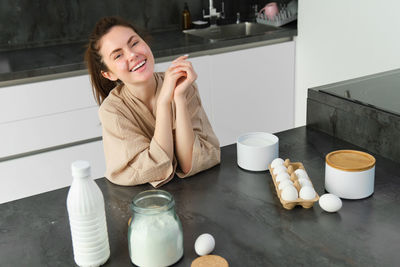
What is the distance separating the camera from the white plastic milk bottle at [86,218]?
0.97m

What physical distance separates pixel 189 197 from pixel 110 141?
0.30 meters

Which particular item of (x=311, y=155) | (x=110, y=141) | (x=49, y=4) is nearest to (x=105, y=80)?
(x=110, y=141)

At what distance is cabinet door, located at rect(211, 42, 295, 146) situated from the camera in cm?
288

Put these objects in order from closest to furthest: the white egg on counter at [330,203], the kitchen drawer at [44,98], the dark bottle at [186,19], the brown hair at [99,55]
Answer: the white egg on counter at [330,203], the brown hair at [99,55], the kitchen drawer at [44,98], the dark bottle at [186,19]

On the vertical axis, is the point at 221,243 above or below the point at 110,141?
below

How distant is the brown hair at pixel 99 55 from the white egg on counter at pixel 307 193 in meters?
0.69

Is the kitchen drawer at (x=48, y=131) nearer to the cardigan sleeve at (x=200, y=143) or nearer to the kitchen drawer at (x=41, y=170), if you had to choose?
the kitchen drawer at (x=41, y=170)

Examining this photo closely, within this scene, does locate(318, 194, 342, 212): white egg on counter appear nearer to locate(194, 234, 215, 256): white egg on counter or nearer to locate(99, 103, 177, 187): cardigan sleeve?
locate(194, 234, 215, 256): white egg on counter

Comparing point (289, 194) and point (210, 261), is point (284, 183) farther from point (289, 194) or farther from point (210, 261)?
point (210, 261)

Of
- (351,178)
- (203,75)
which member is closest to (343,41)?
(203,75)

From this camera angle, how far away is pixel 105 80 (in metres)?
1.64

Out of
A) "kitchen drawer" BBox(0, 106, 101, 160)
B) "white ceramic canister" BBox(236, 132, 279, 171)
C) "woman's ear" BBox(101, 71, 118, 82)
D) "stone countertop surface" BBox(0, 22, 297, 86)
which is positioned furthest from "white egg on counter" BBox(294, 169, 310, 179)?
"kitchen drawer" BBox(0, 106, 101, 160)

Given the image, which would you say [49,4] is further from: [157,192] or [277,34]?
[157,192]

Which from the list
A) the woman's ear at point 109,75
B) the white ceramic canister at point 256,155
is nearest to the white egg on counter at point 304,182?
the white ceramic canister at point 256,155
